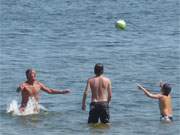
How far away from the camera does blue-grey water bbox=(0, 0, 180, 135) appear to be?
18.4 meters

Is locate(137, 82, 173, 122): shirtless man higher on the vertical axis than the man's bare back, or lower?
lower

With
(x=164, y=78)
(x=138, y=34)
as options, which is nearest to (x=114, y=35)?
(x=138, y=34)

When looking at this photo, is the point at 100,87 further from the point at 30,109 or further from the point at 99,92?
the point at 30,109

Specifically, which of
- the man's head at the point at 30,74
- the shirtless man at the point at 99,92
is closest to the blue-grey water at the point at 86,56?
the shirtless man at the point at 99,92

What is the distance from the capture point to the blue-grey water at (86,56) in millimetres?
18422

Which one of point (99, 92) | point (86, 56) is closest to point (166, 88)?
point (99, 92)

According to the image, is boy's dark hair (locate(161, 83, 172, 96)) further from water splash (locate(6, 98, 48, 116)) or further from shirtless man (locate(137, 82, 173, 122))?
water splash (locate(6, 98, 48, 116))

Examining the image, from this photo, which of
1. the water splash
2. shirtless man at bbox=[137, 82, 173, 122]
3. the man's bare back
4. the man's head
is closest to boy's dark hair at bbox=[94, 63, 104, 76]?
the man's bare back

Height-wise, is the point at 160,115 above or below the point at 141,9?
below

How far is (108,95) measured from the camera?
17.3 metres

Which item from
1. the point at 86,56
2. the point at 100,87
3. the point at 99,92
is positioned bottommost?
the point at 99,92

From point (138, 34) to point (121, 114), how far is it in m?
17.9

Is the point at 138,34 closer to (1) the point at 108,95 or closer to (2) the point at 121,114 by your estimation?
(2) the point at 121,114

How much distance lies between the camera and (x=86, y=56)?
30.2m
